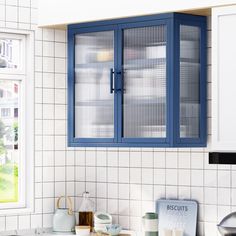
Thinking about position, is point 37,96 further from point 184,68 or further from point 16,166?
point 184,68

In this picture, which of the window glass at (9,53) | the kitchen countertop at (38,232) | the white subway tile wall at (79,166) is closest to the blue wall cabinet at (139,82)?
the white subway tile wall at (79,166)

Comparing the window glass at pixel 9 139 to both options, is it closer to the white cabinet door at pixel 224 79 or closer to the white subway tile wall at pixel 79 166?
the white subway tile wall at pixel 79 166

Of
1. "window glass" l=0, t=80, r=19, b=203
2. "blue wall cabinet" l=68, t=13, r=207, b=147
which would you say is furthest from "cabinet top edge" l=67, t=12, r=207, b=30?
"window glass" l=0, t=80, r=19, b=203

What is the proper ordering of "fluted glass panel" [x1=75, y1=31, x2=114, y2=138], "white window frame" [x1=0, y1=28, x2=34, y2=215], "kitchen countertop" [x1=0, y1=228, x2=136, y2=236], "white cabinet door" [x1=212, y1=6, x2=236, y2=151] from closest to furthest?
"white cabinet door" [x1=212, y1=6, x2=236, y2=151] < "fluted glass panel" [x1=75, y1=31, x2=114, y2=138] < "kitchen countertop" [x1=0, y1=228, x2=136, y2=236] < "white window frame" [x1=0, y1=28, x2=34, y2=215]

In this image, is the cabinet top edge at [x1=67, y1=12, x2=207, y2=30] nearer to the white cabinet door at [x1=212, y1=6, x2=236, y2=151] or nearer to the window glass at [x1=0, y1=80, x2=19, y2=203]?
the white cabinet door at [x1=212, y1=6, x2=236, y2=151]

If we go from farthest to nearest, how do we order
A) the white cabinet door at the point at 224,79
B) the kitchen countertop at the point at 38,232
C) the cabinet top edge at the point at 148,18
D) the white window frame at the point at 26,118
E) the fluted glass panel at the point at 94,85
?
the white window frame at the point at 26,118 → the kitchen countertop at the point at 38,232 → the fluted glass panel at the point at 94,85 → the cabinet top edge at the point at 148,18 → the white cabinet door at the point at 224,79

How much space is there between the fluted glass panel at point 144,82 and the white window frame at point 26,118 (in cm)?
78

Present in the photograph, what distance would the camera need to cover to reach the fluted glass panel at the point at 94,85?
461 centimetres

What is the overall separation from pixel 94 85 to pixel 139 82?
0.38 m

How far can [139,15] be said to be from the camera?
14.5 ft

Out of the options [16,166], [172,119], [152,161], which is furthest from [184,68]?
[16,166]

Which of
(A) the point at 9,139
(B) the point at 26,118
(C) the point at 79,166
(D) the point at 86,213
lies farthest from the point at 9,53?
(D) the point at 86,213

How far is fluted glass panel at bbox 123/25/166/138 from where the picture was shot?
4.37 m

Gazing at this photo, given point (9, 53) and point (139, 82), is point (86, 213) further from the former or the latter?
point (9, 53)
